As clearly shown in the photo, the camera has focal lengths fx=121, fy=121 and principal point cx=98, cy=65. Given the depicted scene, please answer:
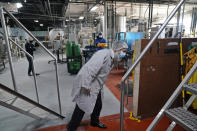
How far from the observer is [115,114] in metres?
2.40

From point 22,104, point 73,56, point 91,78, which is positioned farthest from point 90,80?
point 73,56

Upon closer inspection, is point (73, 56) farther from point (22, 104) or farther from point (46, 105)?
point (22, 104)

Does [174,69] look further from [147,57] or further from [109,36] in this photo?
[109,36]

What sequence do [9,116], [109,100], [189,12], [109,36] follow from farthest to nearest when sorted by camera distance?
[189,12]
[109,36]
[109,100]
[9,116]

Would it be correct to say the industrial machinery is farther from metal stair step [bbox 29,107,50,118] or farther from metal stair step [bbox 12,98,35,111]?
metal stair step [bbox 12,98,35,111]

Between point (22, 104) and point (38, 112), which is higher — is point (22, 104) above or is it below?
above

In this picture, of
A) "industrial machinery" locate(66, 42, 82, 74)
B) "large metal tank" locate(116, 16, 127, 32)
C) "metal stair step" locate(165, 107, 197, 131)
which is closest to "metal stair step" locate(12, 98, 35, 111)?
"metal stair step" locate(165, 107, 197, 131)

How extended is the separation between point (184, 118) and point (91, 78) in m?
1.05

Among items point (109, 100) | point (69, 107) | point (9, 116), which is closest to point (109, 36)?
point (109, 100)

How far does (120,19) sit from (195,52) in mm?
6800

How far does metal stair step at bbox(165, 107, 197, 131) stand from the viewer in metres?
0.76

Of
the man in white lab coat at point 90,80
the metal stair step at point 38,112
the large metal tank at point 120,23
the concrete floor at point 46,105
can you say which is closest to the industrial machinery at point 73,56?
the concrete floor at point 46,105

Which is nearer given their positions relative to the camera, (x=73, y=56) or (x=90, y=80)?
(x=90, y=80)

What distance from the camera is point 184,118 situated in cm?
85
